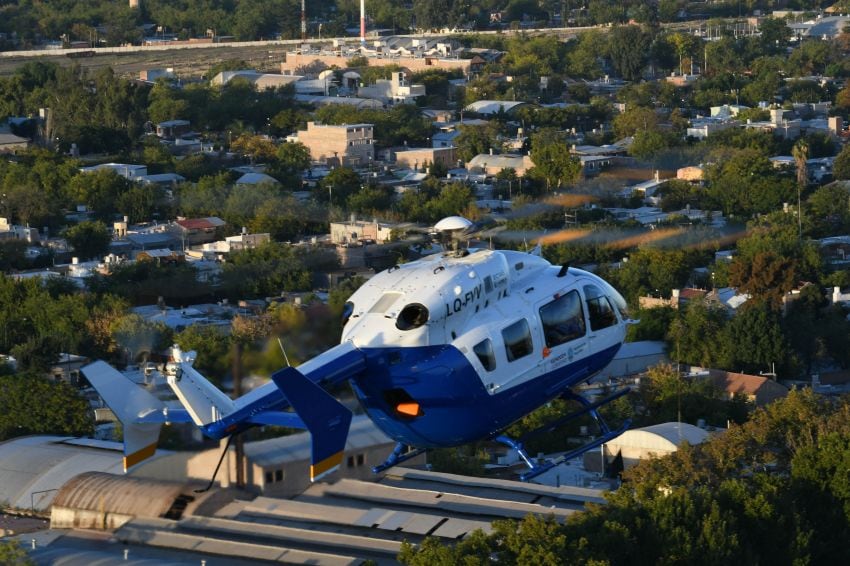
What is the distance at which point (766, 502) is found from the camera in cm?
2241

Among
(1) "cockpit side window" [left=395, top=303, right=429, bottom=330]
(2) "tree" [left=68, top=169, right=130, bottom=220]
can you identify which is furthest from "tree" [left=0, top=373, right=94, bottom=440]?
(2) "tree" [left=68, top=169, right=130, bottom=220]

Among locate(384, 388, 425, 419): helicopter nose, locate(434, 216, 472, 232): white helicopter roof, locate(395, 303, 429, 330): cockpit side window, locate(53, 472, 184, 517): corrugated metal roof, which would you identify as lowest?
locate(53, 472, 184, 517): corrugated metal roof

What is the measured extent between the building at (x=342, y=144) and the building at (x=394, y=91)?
11184 millimetres

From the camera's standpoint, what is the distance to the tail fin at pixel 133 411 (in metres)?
18.0

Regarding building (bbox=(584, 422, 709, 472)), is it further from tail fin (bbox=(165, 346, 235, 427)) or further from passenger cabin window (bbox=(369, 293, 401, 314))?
tail fin (bbox=(165, 346, 235, 427))

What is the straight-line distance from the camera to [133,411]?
59.0 feet

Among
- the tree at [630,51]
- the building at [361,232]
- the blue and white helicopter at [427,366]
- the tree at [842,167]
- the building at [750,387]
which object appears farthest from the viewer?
the tree at [630,51]

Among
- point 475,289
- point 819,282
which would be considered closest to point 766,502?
point 475,289

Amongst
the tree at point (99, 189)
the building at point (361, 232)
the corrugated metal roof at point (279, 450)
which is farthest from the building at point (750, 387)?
the tree at point (99, 189)

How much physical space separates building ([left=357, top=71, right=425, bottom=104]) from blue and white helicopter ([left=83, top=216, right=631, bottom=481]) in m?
53.6

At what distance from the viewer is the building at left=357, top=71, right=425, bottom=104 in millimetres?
73125

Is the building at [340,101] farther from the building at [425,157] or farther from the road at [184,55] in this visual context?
the road at [184,55]

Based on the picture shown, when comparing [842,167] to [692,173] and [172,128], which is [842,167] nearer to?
[692,173]

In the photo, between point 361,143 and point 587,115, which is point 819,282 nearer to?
point 361,143
